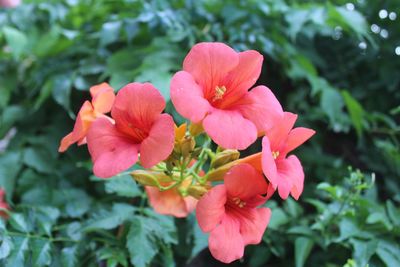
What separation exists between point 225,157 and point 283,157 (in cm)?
13

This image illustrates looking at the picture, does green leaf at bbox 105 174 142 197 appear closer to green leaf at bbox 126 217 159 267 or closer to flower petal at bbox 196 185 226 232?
green leaf at bbox 126 217 159 267

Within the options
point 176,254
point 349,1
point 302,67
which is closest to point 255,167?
point 176,254

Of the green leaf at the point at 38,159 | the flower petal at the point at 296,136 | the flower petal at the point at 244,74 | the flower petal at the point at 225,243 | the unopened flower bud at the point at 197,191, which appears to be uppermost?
the flower petal at the point at 244,74

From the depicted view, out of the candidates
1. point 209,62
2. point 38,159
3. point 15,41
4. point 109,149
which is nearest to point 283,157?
point 209,62

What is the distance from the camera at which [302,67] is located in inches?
76.9

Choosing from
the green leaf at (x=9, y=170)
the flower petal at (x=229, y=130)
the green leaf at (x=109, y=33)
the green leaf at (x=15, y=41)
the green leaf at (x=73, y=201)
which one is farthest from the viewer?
the green leaf at (x=15, y=41)

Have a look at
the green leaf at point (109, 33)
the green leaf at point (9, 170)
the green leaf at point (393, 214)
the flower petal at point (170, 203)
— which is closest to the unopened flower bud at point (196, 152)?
the flower petal at point (170, 203)

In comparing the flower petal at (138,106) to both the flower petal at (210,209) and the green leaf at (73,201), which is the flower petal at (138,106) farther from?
the green leaf at (73,201)

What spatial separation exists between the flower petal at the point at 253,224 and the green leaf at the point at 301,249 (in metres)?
0.39

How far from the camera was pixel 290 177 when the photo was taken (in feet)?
3.22

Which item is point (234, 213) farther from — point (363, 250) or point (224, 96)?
point (363, 250)

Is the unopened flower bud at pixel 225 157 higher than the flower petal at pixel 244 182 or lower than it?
lower

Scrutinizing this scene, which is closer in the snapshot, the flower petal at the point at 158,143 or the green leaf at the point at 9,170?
the flower petal at the point at 158,143

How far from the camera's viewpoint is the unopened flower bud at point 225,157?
105cm
